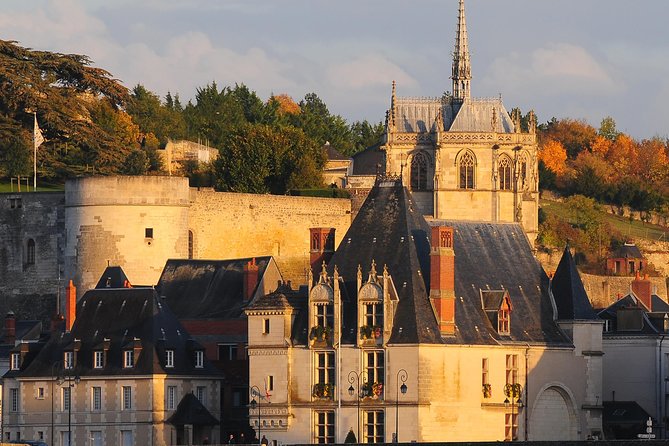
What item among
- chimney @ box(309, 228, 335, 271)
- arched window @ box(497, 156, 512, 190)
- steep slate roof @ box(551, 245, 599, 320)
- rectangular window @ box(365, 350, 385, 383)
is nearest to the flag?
arched window @ box(497, 156, 512, 190)

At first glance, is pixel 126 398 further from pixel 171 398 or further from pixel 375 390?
pixel 375 390

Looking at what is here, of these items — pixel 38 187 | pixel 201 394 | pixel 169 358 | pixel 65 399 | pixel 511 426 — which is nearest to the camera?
pixel 511 426

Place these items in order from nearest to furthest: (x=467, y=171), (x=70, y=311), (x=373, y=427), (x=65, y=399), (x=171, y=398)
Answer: (x=373, y=427)
(x=171, y=398)
(x=65, y=399)
(x=70, y=311)
(x=467, y=171)

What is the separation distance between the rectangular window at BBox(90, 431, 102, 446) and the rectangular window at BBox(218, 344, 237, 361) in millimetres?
7168

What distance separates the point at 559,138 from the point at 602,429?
258 feet

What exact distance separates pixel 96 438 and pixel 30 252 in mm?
23028

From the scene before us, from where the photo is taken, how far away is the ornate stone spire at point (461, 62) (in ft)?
398

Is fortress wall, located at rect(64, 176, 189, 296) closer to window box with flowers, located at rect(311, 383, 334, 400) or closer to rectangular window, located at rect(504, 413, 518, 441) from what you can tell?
window box with flowers, located at rect(311, 383, 334, 400)

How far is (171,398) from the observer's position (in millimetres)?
81312

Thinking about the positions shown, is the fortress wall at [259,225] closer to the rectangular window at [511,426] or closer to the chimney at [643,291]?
the chimney at [643,291]

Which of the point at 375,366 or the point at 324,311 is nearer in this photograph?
the point at 375,366

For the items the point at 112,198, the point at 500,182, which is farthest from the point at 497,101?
the point at 112,198

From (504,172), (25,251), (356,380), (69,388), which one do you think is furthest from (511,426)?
(504,172)

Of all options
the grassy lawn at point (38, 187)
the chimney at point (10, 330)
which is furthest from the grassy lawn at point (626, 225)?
the chimney at point (10, 330)
